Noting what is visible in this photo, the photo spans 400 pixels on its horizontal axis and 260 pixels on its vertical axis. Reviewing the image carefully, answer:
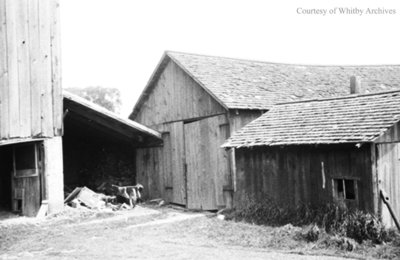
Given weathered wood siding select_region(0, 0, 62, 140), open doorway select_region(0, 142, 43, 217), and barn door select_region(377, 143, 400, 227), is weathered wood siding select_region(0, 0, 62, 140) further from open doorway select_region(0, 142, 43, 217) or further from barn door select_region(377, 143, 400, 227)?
barn door select_region(377, 143, 400, 227)

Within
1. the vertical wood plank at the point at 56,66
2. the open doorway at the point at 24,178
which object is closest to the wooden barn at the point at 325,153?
the vertical wood plank at the point at 56,66

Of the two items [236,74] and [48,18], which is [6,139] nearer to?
[48,18]

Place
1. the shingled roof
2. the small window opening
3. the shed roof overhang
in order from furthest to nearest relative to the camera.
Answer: the shed roof overhang → the small window opening → the shingled roof

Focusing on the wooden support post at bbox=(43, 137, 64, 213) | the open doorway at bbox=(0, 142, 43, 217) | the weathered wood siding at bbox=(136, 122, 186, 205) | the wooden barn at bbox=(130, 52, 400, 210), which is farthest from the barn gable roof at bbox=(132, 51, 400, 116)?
the open doorway at bbox=(0, 142, 43, 217)

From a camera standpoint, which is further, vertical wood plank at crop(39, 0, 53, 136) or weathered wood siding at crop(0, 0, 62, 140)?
vertical wood plank at crop(39, 0, 53, 136)

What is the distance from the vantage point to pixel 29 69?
13656mm

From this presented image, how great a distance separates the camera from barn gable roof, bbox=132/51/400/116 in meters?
16.3

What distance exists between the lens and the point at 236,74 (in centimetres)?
1867

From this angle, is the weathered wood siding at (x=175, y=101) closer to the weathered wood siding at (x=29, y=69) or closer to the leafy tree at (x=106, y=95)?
the weathered wood siding at (x=29, y=69)

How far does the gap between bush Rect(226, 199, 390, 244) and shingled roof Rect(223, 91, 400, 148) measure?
173 cm

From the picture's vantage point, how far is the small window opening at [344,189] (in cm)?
1116

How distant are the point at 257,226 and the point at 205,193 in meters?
4.40

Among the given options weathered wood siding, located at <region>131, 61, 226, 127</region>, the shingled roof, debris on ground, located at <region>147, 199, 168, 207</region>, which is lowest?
debris on ground, located at <region>147, 199, 168, 207</region>

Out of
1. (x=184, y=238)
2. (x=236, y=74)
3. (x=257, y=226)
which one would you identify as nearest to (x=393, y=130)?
(x=257, y=226)
